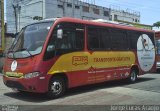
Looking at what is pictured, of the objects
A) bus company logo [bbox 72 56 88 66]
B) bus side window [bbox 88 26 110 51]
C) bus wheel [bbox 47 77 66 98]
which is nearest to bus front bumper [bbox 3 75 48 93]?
bus wheel [bbox 47 77 66 98]

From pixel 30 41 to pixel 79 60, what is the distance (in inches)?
83.4

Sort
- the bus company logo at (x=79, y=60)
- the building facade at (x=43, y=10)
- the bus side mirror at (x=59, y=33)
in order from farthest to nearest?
the building facade at (x=43, y=10), the bus company logo at (x=79, y=60), the bus side mirror at (x=59, y=33)

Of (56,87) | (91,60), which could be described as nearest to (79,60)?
(91,60)

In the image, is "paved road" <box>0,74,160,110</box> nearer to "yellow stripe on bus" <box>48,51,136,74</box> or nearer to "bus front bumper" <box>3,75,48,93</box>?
"bus front bumper" <box>3,75,48,93</box>

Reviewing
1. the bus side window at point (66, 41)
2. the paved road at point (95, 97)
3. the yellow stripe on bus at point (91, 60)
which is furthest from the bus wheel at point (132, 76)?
the bus side window at point (66, 41)

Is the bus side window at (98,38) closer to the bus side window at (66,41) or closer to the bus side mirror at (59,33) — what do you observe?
the bus side window at (66,41)

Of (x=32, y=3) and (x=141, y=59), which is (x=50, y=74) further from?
(x=32, y=3)

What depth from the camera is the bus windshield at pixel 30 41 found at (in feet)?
36.4

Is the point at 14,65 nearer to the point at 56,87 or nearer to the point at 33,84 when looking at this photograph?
the point at 33,84

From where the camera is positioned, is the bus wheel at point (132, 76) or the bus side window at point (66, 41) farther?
the bus wheel at point (132, 76)

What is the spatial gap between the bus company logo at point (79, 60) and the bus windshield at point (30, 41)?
158 cm

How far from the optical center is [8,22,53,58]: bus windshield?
1109cm

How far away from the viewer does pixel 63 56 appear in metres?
11.6

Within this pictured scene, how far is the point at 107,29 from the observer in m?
14.4
